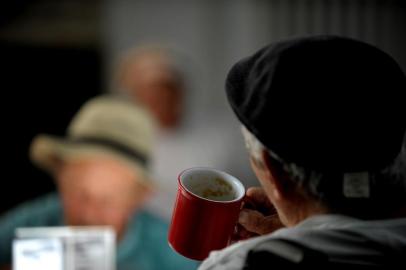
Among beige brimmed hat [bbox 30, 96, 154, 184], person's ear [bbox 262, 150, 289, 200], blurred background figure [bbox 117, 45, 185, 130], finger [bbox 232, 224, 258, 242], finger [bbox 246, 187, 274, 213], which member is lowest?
beige brimmed hat [bbox 30, 96, 154, 184]

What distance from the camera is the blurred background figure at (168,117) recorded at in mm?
2133

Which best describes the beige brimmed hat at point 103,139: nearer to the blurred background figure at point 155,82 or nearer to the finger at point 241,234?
the blurred background figure at point 155,82

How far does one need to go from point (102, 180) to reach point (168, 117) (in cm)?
31

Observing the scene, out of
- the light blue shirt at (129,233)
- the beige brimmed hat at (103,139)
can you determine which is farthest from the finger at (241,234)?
the beige brimmed hat at (103,139)

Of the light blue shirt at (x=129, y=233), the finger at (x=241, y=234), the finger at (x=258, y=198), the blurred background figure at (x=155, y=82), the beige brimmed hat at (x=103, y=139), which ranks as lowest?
the light blue shirt at (x=129, y=233)

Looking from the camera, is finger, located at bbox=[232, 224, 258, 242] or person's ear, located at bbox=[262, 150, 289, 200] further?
finger, located at bbox=[232, 224, 258, 242]

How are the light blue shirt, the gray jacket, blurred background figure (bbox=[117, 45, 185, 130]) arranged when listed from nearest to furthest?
the gray jacket → the light blue shirt → blurred background figure (bbox=[117, 45, 185, 130])

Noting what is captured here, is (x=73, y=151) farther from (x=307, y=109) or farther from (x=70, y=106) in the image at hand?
(x=307, y=109)

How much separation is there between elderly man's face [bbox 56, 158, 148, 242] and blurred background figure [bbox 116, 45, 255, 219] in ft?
0.30

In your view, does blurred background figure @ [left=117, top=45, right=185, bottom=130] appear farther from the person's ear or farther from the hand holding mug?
the person's ear

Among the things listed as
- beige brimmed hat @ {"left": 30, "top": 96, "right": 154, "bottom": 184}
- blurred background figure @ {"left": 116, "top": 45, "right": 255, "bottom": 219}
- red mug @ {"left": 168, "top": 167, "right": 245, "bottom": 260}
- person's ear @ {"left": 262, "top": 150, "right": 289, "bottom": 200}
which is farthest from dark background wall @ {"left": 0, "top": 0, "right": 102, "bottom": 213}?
person's ear @ {"left": 262, "top": 150, "right": 289, "bottom": 200}

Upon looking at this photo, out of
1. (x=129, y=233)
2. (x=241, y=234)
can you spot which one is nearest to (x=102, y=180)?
(x=129, y=233)

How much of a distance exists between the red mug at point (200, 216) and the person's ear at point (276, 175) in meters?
0.08

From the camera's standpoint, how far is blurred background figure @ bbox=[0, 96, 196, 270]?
2.12 metres
